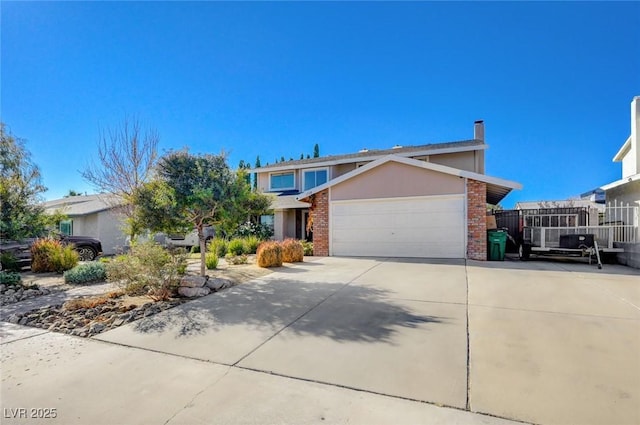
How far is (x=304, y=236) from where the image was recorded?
18297 millimetres

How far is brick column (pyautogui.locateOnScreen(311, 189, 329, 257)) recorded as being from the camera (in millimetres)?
13266

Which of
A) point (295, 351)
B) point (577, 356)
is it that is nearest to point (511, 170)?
point (577, 356)

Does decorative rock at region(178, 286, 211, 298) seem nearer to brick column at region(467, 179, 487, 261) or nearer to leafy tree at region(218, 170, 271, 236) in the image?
leafy tree at region(218, 170, 271, 236)

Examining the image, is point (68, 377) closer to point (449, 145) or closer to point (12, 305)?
point (12, 305)

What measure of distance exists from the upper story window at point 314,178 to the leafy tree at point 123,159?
882cm

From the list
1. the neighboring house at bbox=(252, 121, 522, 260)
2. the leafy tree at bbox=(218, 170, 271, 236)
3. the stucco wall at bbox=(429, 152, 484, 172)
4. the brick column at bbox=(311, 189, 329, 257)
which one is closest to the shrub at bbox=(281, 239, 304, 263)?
the brick column at bbox=(311, 189, 329, 257)

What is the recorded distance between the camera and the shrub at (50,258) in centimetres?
972

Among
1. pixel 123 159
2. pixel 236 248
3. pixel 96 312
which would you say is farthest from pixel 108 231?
pixel 96 312

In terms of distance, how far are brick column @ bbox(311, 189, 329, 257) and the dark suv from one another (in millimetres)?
9381

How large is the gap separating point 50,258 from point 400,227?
12.6 meters

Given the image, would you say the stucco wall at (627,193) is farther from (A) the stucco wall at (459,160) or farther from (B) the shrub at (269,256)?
(B) the shrub at (269,256)

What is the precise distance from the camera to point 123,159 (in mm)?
14797

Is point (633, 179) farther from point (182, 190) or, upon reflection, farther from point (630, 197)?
point (182, 190)

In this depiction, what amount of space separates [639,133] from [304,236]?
1598cm
